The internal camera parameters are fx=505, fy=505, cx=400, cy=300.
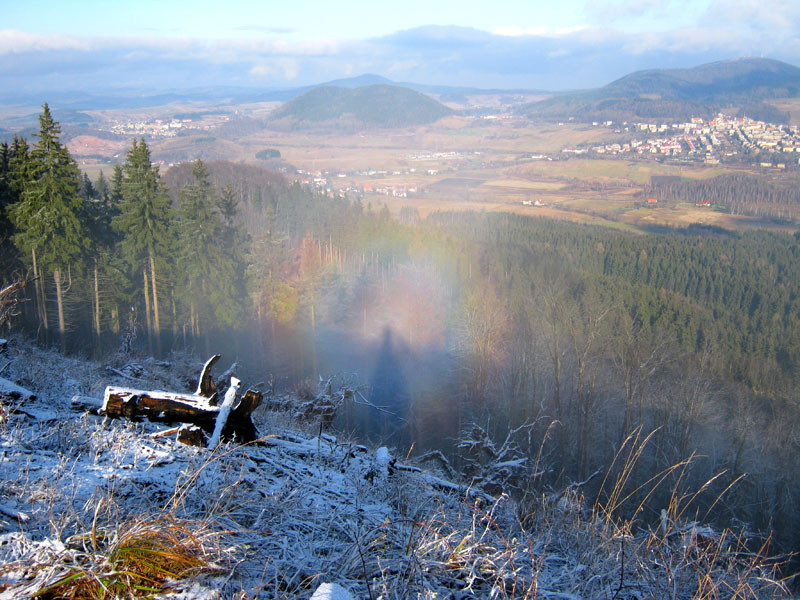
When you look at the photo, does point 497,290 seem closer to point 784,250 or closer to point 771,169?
point 784,250

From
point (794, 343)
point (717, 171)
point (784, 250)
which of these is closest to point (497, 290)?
point (794, 343)

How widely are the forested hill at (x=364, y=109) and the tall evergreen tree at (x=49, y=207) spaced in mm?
123029

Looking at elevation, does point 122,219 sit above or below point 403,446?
above

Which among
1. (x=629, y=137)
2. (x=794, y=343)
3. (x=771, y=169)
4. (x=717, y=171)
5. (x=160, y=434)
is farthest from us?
(x=629, y=137)

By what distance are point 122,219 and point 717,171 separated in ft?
248

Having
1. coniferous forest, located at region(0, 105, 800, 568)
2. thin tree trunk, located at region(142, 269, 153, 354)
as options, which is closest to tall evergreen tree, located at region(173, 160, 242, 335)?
coniferous forest, located at region(0, 105, 800, 568)

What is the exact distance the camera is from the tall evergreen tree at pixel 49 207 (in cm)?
1909

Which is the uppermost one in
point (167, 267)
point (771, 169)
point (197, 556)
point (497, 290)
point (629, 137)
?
point (629, 137)

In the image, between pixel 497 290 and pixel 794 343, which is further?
pixel 497 290

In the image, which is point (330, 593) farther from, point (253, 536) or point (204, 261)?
point (204, 261)

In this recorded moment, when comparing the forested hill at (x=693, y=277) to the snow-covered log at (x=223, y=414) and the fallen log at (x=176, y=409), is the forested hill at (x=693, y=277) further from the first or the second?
the snow-covered log at (x=223, y=414)

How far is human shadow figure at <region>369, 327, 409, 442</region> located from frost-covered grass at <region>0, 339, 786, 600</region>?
59.9ft

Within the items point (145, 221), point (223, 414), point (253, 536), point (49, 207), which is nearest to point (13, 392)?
point (223, 414)

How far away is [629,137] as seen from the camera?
9875 cm
